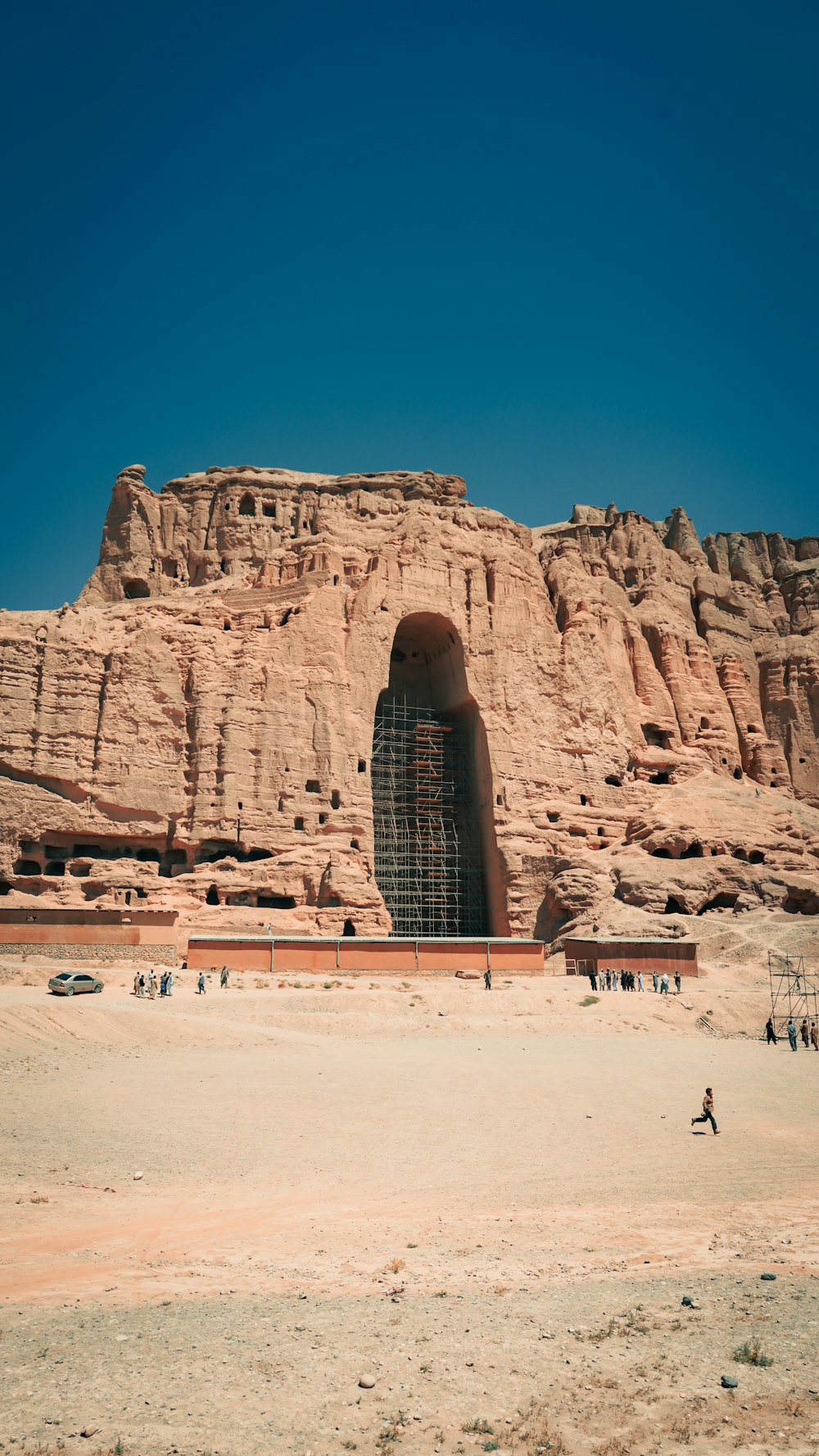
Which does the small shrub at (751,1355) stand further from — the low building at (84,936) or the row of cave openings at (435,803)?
the row of cave openings at (435,803)

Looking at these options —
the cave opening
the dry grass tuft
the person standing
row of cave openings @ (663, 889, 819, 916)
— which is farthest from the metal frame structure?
the dry grass tuft

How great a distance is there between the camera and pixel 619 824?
4144cm

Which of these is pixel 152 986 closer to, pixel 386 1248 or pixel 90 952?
pixel 90 952

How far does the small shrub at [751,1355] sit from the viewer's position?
716 cm

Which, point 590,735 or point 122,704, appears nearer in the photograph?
point 122,704

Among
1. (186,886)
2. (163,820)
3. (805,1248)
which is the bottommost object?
(805,1248)

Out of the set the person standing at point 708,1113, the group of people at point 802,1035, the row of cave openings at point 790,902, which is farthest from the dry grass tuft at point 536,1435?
the row of cave openings at point 790,902

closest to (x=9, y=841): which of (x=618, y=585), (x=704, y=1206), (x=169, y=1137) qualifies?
(x=169, y=1137)

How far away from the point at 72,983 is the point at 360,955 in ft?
30.5

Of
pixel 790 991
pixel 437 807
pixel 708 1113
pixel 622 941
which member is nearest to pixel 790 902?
pixel 790 991

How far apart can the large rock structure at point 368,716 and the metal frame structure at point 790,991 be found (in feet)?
11.5

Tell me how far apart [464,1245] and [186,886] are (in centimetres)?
2453

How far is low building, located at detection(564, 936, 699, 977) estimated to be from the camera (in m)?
31.2

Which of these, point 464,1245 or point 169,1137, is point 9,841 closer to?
point 169,1137
